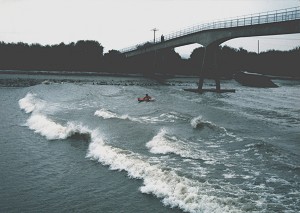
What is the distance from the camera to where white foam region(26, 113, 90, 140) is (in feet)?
74.2

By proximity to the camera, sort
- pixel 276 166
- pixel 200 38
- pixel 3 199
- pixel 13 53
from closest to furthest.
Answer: pixel 3 199
pixel 276 166
pixel 200 38
pixel 13 53

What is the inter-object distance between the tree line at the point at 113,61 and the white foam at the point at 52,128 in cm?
8131

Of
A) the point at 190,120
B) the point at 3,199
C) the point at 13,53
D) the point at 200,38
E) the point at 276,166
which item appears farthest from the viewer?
the point at 13,53

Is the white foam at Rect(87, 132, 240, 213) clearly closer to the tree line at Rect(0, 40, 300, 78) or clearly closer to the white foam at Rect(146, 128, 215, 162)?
the white foam at Rect(146, 128, 215, 162)

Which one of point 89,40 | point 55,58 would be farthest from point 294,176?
point 89,40

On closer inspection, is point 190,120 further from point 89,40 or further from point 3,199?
point 89,40

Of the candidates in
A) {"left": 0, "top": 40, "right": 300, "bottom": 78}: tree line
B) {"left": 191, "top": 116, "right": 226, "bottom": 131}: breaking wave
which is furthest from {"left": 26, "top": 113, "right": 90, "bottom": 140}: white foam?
{"left": 0, "top": 40, "right": 300, "bottom": 78}: tree line

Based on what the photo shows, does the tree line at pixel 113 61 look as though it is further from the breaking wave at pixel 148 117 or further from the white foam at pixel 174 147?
the white foam at pixel 174 147

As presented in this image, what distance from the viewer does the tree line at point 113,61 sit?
114688 millimetres

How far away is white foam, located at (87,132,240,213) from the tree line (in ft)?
294

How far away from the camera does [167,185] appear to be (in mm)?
13617

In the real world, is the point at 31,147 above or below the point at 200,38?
below

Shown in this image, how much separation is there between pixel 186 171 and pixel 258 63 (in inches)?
5110

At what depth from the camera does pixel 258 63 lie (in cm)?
13662
